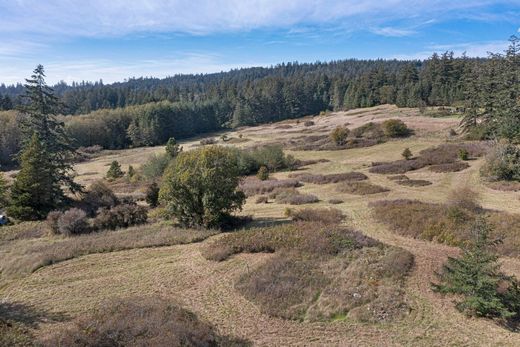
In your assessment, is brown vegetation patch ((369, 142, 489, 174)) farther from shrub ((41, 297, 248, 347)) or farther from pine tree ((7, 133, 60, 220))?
shrub ((41, 297, 248, 347))

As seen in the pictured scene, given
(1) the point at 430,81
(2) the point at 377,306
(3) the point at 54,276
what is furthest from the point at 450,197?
(1) the point at 430,81

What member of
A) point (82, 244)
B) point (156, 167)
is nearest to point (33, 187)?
point (82, 244)

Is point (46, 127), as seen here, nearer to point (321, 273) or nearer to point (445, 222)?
point (321, 273)

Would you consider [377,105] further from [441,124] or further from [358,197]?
[358,197]

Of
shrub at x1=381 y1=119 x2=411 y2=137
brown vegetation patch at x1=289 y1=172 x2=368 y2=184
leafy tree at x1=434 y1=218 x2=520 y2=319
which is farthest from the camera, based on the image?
shrub at x1=381 y1=119 x2=411 y2=137

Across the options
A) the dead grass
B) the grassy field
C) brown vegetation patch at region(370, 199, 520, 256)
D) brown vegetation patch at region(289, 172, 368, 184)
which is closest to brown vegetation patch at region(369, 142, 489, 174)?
brown vegetation patch at region(289, 172, 368, 184)

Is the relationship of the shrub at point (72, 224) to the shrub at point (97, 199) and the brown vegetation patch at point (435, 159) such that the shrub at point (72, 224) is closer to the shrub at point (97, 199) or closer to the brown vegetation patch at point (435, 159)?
the shrub at point (97, 199)
